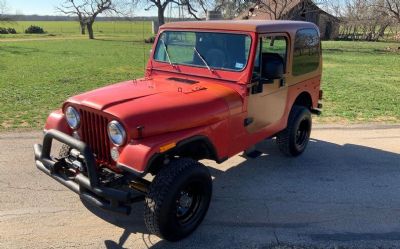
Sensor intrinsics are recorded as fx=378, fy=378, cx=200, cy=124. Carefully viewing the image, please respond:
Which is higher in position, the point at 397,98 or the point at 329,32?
the point at 329,32

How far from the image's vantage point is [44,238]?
3.65m

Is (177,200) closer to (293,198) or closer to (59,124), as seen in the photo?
(59,124)

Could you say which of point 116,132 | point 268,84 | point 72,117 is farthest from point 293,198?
point 72,117

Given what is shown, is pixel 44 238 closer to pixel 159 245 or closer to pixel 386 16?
pixel 159 245

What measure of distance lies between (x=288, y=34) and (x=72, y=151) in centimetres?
313

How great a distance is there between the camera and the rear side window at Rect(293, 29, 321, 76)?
5246 mm

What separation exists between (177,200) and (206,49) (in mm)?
1947

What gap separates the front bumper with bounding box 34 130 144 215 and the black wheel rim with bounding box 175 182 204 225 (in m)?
0.41

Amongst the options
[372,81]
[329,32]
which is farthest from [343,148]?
[329,32]

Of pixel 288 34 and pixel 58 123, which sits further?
pixel 288 34

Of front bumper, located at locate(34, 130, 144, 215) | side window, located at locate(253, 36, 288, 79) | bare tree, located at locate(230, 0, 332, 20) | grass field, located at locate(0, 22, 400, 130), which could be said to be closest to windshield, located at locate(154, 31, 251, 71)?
side window, located at locate(253, 36, 288, 79)

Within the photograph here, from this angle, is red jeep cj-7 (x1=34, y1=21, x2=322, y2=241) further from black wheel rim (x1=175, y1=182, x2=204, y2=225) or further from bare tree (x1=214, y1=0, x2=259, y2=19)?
bare tree (x1=214, y1=0, x2=259, y2=19)

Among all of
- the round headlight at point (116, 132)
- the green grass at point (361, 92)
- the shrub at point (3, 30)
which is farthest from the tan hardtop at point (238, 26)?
the shrub at point (3, 30)

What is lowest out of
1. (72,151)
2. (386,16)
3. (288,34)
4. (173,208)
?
(173,208)
